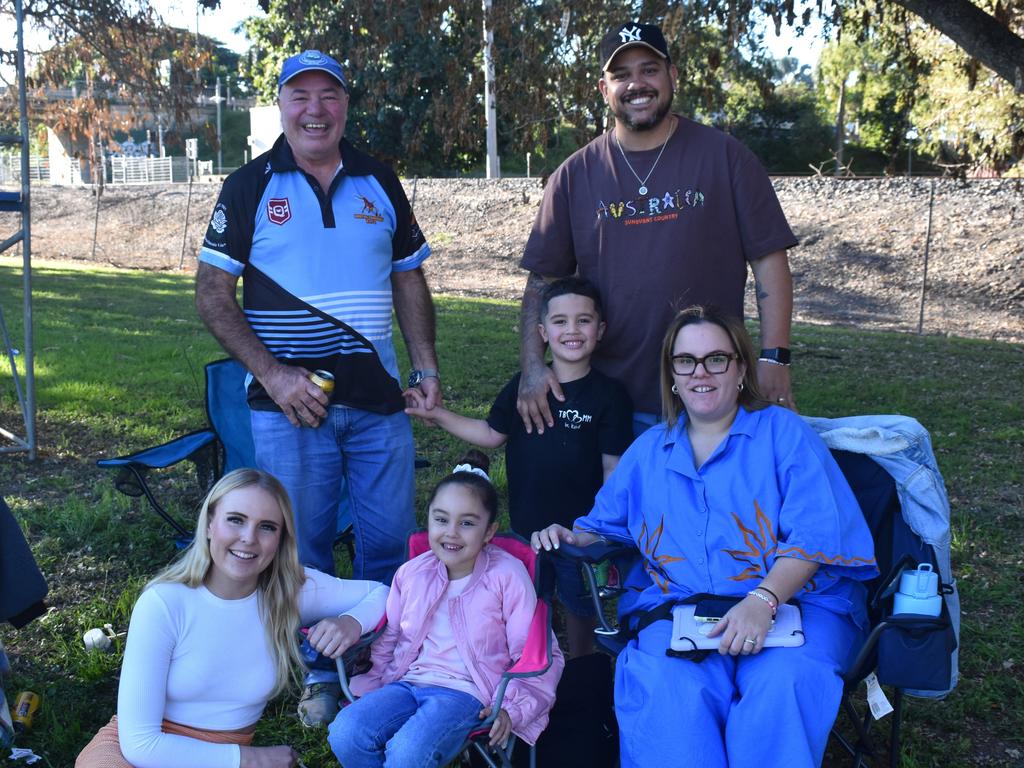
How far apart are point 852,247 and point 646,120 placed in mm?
15144

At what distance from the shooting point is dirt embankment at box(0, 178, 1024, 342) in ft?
48.2

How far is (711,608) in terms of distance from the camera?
102 inches

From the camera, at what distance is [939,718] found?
3230mm

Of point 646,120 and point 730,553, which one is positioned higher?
point 646,120

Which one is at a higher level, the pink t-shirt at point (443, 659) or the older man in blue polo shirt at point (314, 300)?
the older man in blue polo shirt at point (314, 300)

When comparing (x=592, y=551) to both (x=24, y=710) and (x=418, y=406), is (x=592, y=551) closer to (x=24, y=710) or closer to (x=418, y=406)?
(x=418, y=406)

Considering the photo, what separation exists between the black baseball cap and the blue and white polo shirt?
84 cm

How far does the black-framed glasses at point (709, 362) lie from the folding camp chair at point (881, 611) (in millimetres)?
505

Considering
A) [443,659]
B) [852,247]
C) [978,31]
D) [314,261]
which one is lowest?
[443,659]

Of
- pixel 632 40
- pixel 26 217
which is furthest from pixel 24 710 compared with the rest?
pixel 26 217

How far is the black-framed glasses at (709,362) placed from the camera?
273 centimetres

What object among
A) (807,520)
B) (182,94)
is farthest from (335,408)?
(182,94)

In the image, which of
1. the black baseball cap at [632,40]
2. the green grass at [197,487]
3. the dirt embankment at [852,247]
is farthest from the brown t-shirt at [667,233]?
the dirt embankment at [852,247]

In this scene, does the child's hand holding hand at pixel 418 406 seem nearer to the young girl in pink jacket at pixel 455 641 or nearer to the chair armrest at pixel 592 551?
the young girl in pink jacket at pixel 455 641
